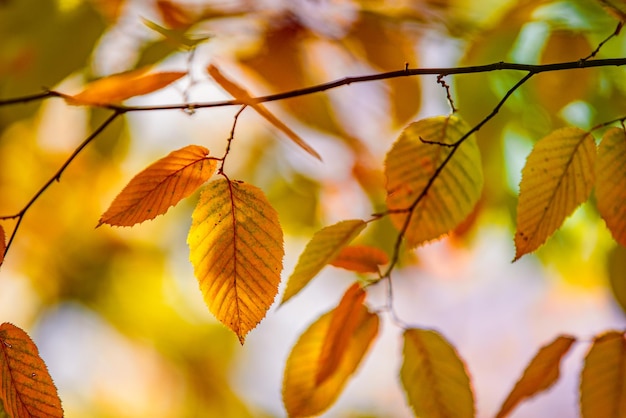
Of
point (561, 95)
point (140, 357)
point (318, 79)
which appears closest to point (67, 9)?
point (318, 79)

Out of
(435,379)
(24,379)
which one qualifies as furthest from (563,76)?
(24,379)

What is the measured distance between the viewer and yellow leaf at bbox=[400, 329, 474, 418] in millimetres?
588

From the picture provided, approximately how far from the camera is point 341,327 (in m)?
0.58

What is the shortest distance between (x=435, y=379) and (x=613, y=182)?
25 cm

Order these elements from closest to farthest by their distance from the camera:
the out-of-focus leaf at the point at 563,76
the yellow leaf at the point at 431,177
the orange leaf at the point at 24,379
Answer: the orange leaf at the point at 24,379, the yellow leaf at the point at 431,177, the out-of-focus leaf at the point at 563,76

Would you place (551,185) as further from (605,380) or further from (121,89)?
(121,89)

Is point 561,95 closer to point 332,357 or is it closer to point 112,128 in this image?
point 332,357

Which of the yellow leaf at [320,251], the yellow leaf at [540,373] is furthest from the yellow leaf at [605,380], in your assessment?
the yellow leaf at [320,251]

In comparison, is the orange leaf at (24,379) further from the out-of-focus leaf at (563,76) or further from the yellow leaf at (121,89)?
the out-of-focus leaf at (563,76)

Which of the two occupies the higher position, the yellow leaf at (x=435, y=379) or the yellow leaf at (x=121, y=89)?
the yellow leaf at (x=121, y=89)

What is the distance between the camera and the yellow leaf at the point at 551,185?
1.69 ft

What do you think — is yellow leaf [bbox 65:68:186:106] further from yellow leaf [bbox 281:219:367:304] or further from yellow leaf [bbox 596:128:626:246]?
yellow leaf [bbox 596:128:626:246]

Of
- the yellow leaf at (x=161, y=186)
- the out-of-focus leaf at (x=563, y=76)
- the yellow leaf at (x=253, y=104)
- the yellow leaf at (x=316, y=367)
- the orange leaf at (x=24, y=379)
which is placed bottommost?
the orange leaf at (x=24, y=379)

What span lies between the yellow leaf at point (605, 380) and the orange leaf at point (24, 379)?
1.54ft
